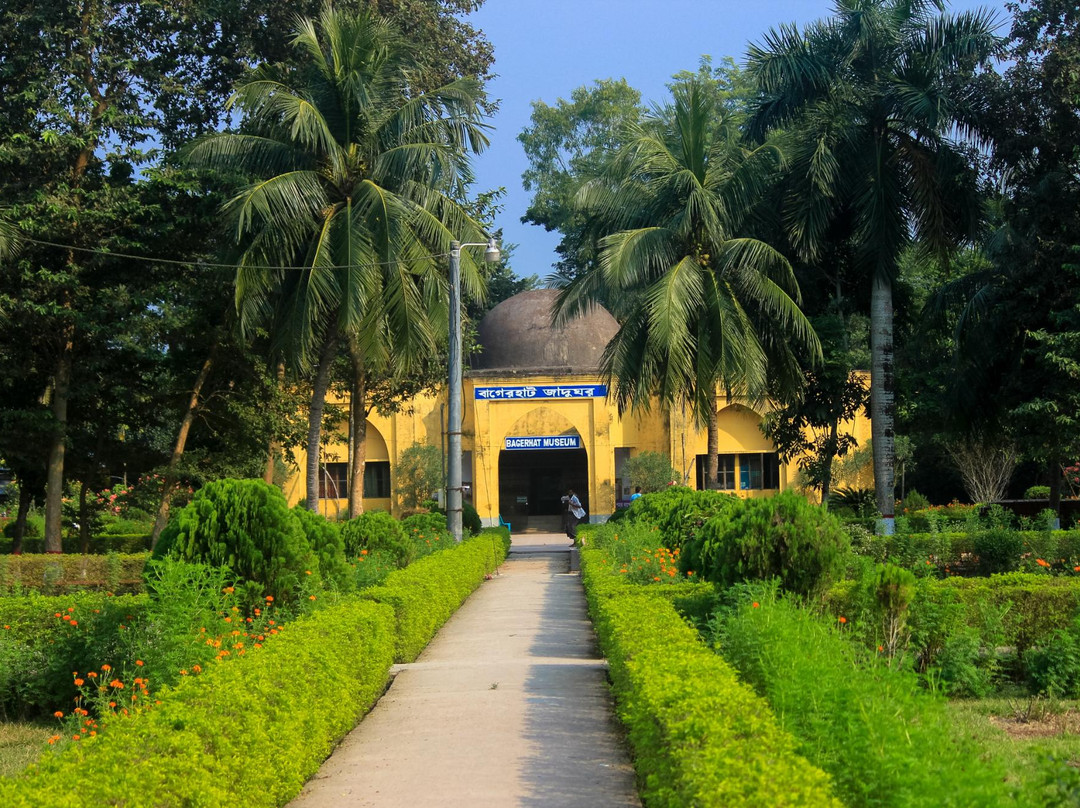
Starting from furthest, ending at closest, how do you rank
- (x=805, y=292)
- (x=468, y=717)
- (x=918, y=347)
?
(x=918, y=347)
(x=805, y=292)
(x=468, y=717)

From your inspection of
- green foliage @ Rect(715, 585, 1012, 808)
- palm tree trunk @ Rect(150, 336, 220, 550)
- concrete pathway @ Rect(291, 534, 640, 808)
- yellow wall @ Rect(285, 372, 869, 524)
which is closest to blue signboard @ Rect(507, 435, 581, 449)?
yellow wall @ Rect(285, 372, 869, 524)

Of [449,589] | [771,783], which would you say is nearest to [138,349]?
[449,589]

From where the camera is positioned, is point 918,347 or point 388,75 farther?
point 918,347

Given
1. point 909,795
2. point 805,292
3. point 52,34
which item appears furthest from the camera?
point 805,292

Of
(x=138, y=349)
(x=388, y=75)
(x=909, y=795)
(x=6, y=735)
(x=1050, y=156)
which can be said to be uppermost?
(x=388, y=75)

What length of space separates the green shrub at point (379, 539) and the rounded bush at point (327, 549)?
4.14 metres

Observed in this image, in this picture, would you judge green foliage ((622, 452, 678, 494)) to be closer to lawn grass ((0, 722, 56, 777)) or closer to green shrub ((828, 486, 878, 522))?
green shrub ((828, 486, 878, 522))

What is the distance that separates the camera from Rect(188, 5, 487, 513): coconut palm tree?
20.2 m

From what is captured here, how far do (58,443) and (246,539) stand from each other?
14436mm

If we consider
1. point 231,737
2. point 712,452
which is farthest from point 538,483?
point 231,737

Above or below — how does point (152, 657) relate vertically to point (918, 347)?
below

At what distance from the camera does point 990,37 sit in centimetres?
2162

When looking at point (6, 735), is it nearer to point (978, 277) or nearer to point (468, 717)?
point (468, 717)

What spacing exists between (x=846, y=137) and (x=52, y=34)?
15.3 metres
